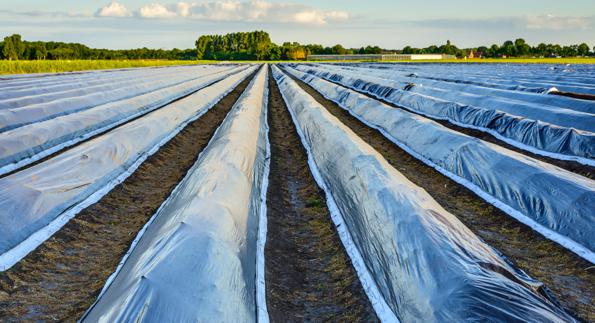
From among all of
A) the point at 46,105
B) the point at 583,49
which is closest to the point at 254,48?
the point at 583,49

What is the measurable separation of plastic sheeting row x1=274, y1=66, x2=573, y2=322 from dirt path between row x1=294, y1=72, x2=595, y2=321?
1.05m

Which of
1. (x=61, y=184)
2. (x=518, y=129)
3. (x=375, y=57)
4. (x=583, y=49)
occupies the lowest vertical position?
(x=375, y=57)

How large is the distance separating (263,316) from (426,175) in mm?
5888

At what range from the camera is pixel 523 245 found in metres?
6.07

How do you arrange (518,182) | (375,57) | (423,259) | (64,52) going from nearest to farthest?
(423,259) → (518,182) → (64,52) → (375,57)

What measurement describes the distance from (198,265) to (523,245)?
4.17 metres

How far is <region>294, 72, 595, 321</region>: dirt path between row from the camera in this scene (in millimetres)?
4910

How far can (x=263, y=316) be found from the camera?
4148 millimetres

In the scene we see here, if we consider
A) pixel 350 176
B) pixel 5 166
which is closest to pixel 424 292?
pixel 350 176

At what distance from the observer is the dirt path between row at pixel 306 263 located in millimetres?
4613

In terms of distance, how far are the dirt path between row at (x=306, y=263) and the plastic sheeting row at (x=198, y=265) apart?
302mm

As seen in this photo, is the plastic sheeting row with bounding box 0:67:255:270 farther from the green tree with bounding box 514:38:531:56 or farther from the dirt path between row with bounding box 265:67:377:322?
the green tree with bounding box 514:38:531:56

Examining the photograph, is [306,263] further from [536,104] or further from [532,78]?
[532,78]

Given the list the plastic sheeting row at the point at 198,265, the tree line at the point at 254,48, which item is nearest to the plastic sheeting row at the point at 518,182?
the plastic sheeting row at the point at 198,265
